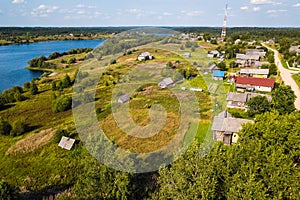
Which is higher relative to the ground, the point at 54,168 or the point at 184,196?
the point at 184,196

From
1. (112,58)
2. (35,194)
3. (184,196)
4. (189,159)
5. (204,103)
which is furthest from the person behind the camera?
(204,103)

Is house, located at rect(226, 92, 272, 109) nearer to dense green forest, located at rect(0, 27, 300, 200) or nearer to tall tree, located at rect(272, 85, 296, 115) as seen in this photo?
dense green forest, located at rect(0, 27, 300, 200)

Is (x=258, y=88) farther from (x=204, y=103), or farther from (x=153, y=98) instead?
(x=153, y=98)

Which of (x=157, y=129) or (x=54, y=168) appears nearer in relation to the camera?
(x=54, y=168)

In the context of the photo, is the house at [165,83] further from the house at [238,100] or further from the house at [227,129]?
the house at [227,129]

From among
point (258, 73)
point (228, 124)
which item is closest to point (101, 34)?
point (258, 73)

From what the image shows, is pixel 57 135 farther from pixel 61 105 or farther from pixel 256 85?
pixel 256 85

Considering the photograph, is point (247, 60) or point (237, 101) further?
point (247, 60)

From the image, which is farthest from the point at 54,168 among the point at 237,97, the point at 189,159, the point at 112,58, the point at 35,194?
the point at 237,97
